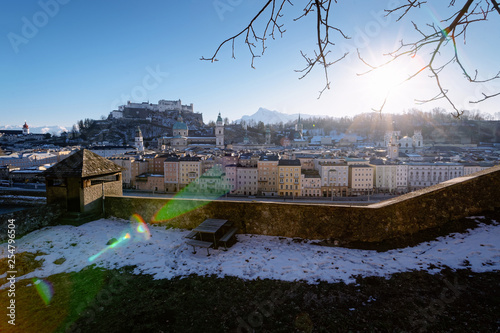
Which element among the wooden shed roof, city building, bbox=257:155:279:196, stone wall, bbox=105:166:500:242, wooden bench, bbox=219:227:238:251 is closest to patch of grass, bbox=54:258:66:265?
the wooden shed roof

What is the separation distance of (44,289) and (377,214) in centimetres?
614

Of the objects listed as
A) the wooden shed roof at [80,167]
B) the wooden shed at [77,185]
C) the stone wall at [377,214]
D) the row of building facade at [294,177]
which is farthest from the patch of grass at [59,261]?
the row of building facade at [294,177]

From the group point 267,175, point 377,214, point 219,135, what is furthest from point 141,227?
point 219,135

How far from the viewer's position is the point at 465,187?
5.54m

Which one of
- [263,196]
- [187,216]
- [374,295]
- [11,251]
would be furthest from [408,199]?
[263,196]

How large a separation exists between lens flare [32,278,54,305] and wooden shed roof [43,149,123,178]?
134 inches

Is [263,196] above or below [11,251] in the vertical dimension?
below

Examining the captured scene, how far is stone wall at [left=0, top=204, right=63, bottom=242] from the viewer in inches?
244

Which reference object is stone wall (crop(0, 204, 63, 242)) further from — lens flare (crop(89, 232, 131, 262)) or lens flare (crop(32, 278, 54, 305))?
lens flare (crop(32, 278, 54, 305))

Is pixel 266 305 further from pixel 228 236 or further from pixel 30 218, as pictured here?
pixel 30 218

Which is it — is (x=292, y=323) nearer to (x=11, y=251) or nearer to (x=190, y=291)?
(x=190, y=291)

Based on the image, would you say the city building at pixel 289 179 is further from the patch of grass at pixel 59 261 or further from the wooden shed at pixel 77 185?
the patch of grass at pixel 59 261

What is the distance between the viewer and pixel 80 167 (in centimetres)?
733

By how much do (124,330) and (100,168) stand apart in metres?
6.01
